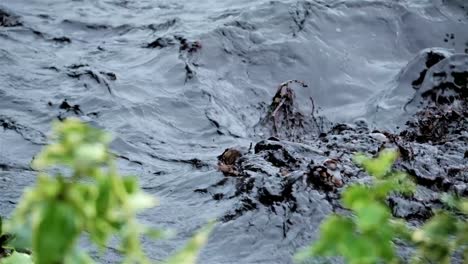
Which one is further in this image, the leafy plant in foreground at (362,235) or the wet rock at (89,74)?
the wet rock at (89,74)

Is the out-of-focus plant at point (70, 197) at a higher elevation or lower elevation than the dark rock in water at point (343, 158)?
higher

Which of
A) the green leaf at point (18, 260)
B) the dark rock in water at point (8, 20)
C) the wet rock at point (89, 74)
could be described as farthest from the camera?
the dark rock in water at point (8, 20)

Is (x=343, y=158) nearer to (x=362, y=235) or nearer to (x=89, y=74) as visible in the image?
(x=89, y=74)

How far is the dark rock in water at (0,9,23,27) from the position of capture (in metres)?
7.29

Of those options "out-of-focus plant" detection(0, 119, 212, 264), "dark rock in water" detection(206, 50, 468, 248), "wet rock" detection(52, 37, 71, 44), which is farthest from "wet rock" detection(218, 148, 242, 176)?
"out-of-focus plant" detection(0, 119, 212, 264)

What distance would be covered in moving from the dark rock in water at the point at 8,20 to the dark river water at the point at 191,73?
22 millimetres

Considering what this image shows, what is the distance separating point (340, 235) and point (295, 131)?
14.4ft

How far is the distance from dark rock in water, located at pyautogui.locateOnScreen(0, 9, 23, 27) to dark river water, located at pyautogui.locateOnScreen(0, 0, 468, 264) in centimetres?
2

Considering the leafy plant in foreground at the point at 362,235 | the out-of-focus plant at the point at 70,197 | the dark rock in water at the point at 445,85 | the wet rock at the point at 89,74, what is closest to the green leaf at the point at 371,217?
the leafy plant in foreground at the point at 362,235

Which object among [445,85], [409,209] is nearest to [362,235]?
[409,209]

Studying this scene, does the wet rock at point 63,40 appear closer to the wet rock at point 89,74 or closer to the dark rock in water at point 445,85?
the wet rock at point 89,74

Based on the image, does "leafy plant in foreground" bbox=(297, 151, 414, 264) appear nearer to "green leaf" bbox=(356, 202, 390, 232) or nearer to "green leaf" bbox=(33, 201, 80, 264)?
"green leaf" bbox=(356, 202, 390, 232)

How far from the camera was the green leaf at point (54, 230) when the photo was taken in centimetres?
96

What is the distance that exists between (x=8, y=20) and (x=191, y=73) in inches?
97.1
